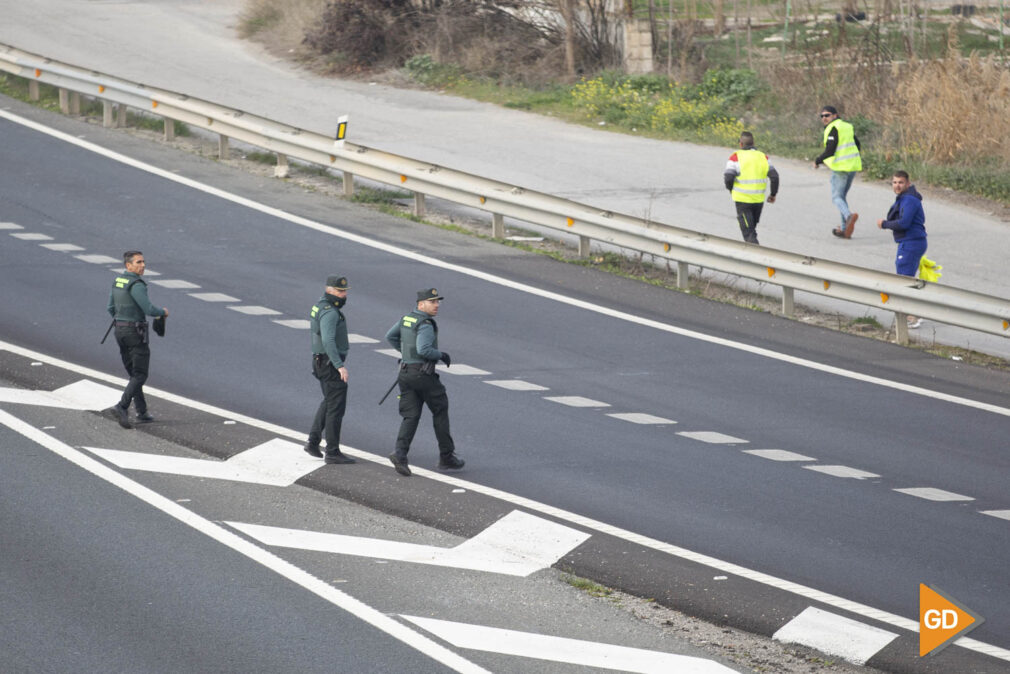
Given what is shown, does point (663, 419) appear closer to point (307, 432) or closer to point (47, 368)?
point (307, 432)

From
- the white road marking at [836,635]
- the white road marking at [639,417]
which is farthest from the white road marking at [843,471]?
the white road marking at [836,635]

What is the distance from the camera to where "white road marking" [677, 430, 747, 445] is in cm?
1220

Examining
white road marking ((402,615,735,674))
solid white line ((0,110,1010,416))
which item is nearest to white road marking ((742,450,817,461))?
solid white line ((0,110,1010,416))

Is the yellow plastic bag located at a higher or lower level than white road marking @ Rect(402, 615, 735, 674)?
higher

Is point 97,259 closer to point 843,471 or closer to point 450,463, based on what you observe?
point 450,463

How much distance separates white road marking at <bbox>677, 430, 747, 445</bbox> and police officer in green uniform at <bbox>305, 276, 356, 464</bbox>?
311 cm

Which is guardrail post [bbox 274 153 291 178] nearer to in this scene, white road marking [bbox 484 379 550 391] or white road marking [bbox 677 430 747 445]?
white road marking [bbox 484 379 550 391]

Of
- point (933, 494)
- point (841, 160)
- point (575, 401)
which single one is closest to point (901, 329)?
point (575, 401)

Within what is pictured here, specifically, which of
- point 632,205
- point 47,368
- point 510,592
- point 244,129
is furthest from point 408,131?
point 510,592

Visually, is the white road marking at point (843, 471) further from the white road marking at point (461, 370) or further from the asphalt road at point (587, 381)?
the white road marking at point (461, 370)

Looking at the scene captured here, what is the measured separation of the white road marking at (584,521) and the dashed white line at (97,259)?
3.18 metres

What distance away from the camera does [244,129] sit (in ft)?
72.6

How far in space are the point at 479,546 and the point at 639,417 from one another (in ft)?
11.1

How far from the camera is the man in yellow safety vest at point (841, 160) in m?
19.6
